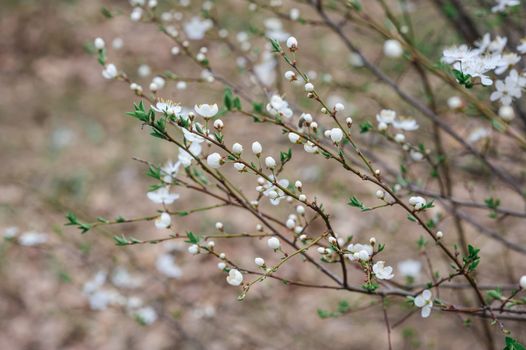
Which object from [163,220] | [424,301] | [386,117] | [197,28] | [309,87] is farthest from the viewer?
[197,28]

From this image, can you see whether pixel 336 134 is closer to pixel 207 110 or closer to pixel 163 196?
pixel 207 110

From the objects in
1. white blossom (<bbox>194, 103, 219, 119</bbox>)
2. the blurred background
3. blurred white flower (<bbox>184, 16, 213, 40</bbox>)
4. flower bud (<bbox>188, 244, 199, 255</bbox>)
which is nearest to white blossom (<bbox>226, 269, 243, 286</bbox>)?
flower bud (<bbox>188, 244, 199, 255</bbox>)

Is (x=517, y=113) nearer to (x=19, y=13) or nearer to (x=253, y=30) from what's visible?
(x=253, y=30)

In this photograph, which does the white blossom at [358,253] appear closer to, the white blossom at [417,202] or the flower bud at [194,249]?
the white blossom at [417,202]

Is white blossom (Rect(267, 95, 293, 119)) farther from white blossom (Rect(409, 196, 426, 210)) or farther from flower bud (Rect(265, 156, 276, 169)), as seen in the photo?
white blossom (Rect(409, 196, 426, 210))

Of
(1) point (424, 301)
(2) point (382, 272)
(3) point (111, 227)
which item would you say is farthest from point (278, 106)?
(3) point (111, 227)

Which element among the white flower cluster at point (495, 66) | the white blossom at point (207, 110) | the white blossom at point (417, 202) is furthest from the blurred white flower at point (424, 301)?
the white blossom at point (207, 110)

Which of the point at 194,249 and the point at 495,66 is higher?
the point at 495,66

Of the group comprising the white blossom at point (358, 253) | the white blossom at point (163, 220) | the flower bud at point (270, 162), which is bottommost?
the white blossom at point (163, 220)
